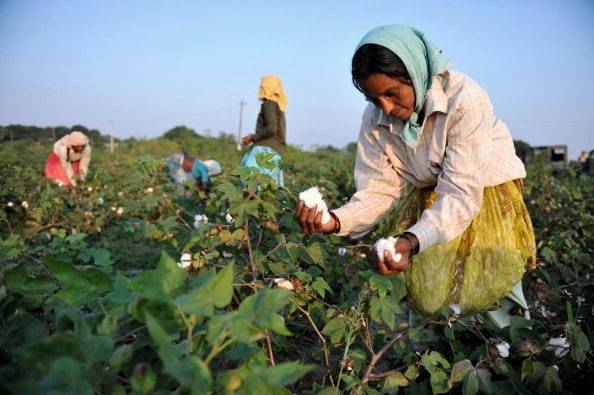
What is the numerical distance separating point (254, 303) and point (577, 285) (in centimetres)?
164

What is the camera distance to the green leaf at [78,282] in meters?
0.79

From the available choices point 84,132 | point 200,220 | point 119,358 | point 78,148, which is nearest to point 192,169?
point 78,148

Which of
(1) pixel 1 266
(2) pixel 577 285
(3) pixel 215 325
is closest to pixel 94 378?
(3) pixel 215 325

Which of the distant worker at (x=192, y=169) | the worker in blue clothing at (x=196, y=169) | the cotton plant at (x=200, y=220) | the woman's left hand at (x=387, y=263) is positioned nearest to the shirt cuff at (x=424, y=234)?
the woman's left hand at (x=387, y=263)

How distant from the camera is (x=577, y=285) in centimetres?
191

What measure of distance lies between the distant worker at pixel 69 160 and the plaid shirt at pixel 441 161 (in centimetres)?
469

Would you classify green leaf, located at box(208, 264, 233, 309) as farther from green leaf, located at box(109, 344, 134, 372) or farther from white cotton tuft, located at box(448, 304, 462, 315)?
white cotton tuft, located at box(448, 304, 462, 315)

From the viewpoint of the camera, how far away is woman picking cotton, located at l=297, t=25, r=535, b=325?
4.87 ft

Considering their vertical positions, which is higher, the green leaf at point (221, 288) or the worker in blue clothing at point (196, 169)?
the green leaf at point (221, 288)

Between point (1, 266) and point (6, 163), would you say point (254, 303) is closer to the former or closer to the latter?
point (1, 266)

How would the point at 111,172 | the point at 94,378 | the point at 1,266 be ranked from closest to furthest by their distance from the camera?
the point at 94,378
the point at 1,266
the point at 111,172

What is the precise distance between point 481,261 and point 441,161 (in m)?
0.37

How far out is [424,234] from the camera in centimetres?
144

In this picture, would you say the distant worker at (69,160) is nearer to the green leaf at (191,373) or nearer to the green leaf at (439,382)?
the green leaf at (439,382)
